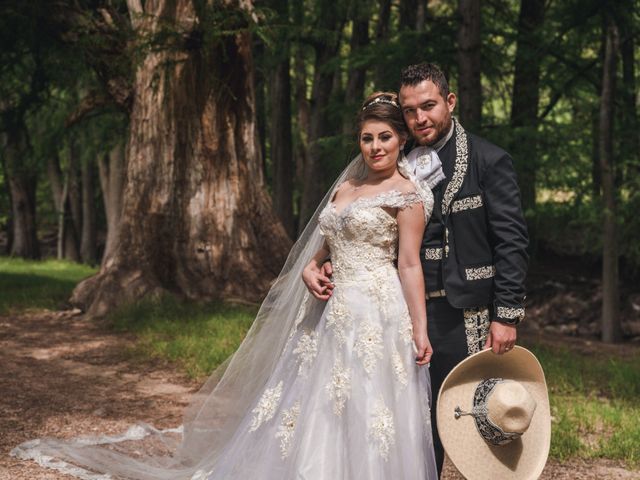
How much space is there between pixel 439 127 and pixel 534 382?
1.26 metres

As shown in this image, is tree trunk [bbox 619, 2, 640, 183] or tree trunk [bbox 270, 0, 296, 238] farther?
tree trunk [bbox 270, 0, 296, 238]

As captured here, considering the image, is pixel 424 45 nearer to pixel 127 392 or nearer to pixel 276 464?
pixel 127 392

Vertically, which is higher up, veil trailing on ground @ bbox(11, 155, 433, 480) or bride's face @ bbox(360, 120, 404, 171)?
bride's face @ bbox(360, 120, 404, 171)

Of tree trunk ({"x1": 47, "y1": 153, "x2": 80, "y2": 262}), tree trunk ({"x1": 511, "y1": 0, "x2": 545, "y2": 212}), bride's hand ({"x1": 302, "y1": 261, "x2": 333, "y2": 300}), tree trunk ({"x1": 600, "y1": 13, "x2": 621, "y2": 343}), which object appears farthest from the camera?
tree trunk ({"x1": 47, "y1": 153, "x2": 80, "y2": 262})

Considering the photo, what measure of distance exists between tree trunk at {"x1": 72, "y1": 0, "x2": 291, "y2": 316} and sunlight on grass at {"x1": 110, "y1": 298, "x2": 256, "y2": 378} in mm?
575

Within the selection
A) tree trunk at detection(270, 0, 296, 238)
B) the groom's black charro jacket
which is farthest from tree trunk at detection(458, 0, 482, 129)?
tree trunk at detection(270, 0, 296, 238)

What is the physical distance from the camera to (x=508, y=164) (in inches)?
137

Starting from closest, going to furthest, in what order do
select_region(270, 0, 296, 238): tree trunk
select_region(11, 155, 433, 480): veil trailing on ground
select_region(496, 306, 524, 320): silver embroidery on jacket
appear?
1. select_region(496, 306, 524, 320): silver embroidery on jacket
2. select_region(11, 155, 433, 480): veil trailing on ground
3. select_region(270, 0, 296, 238): tree trunk

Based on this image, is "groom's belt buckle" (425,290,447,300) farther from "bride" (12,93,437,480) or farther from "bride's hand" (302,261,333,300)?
"bride's hand" (302,261,333,300)

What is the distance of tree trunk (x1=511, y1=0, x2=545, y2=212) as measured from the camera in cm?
970

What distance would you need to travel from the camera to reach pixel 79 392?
6531mm

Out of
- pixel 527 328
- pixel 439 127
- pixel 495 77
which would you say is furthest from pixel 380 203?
pixel 527 328

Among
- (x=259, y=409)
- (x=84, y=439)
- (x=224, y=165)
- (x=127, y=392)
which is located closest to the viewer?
(x=259, y=409)

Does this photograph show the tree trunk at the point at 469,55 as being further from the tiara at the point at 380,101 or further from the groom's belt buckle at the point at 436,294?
the groom's belt buckle at the point at 436,294
